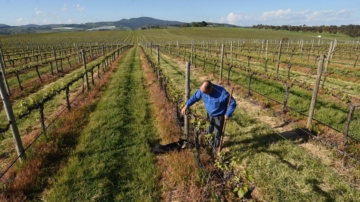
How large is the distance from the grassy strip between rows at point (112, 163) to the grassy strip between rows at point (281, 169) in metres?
2.19

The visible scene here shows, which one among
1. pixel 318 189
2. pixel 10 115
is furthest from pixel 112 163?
pixel 318 189

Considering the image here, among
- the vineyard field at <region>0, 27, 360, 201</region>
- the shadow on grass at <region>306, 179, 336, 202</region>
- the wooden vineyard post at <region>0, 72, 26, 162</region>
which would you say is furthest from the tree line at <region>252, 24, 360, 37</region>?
the wooden vineyard post at <region>0, 72, 26, 162</region>

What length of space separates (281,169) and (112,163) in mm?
3885

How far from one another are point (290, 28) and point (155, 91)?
149435 millimetres

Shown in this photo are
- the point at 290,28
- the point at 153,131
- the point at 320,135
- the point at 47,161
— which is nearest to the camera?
the point at 47,161

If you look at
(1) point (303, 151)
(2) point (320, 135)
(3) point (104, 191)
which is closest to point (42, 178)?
A: (3) point (104, 191)

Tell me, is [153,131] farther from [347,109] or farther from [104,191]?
[347,109]

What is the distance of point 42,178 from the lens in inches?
196

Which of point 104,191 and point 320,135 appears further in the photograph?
point 320,135

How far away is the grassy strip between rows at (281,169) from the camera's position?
4414 millimetres

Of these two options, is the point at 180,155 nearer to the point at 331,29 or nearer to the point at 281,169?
the point at 281,169

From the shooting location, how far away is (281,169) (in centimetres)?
518

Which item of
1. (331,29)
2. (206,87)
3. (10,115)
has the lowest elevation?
(10,115)

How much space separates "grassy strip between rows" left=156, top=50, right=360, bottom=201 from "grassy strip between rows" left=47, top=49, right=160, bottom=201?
219 centimetres
